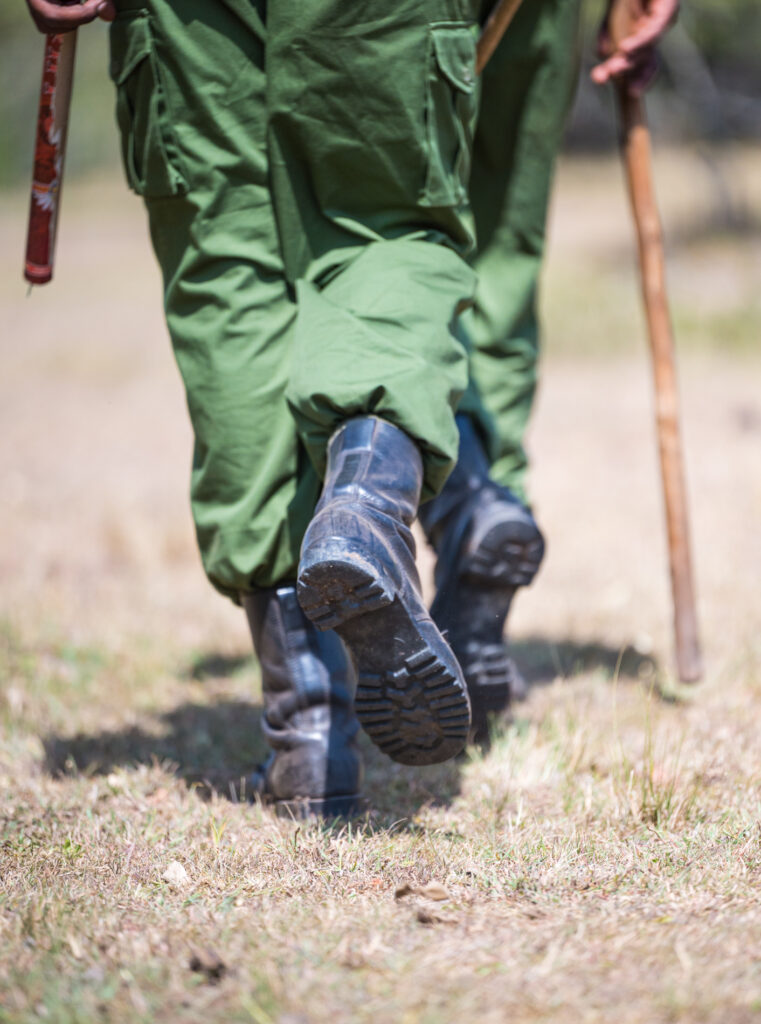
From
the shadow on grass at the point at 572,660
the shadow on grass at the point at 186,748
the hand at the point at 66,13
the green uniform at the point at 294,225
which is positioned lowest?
the shadow on grass at the point at 572,660

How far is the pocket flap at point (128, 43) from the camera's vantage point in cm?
176

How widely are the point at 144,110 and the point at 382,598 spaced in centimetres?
88

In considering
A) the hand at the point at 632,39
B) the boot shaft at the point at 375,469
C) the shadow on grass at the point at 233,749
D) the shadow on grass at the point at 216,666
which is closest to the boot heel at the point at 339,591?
the boot shaft at the point at 375,469

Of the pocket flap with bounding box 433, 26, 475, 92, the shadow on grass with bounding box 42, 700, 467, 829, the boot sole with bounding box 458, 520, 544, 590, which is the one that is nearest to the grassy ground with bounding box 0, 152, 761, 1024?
the shadow on grass with bounding box 42, 700, 467, 829

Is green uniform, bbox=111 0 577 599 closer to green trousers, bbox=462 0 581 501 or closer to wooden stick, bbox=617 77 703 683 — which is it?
green trousers, bbox=462 0 581 501

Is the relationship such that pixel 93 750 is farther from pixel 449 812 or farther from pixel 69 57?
pixel 69 57

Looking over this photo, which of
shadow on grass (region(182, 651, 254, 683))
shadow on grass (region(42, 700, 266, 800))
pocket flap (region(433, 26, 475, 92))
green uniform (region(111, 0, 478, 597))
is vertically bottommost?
shadow on grass (region(182, 651, 254, 683))

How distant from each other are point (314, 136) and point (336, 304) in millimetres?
263

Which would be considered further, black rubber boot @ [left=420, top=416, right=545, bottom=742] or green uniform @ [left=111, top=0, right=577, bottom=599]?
black rubber boot @ [left=420, top=416, right=545, bottom=742]

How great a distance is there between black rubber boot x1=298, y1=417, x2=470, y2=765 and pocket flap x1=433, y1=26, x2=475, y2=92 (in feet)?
1.83

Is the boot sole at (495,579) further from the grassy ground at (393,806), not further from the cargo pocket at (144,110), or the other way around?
the cargo pocket at (144,110)

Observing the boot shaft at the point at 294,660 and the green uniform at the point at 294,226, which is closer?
the green uniform at the point at 294,226

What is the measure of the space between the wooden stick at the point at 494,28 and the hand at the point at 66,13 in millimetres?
674

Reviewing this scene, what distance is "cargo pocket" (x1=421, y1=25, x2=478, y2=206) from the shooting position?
1757 mm
